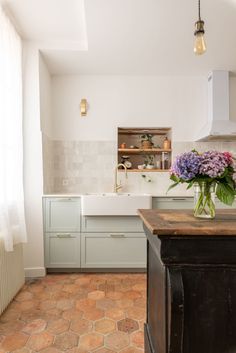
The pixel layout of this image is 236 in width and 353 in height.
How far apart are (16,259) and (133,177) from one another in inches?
72.4

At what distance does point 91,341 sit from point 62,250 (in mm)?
1332

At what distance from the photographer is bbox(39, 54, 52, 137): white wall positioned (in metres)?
2.99

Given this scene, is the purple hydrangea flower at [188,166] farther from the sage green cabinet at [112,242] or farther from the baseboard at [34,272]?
the baseboard at [34,272]

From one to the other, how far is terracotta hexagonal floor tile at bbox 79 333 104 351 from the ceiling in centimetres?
257

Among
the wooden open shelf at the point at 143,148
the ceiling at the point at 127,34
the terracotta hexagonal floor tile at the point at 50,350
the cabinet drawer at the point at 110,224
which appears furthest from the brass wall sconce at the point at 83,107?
the terracotta hexagonal floor tile at the point at 50,350

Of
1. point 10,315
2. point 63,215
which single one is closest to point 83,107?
point 63,215

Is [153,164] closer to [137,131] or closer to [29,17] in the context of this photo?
[137,131]

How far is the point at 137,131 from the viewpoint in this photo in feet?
12.1

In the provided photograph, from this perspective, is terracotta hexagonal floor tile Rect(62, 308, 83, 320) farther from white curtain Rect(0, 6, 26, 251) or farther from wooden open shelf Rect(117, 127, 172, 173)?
wooden open shelf Rect(117, 127, 172, 173)

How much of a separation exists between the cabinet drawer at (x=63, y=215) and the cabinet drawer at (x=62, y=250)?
83 millimetres

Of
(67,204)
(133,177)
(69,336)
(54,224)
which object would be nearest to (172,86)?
(133,177)

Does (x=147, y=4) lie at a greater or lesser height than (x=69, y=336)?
greater

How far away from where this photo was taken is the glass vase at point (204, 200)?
1164 millimetres

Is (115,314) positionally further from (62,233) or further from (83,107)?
(83,107)
